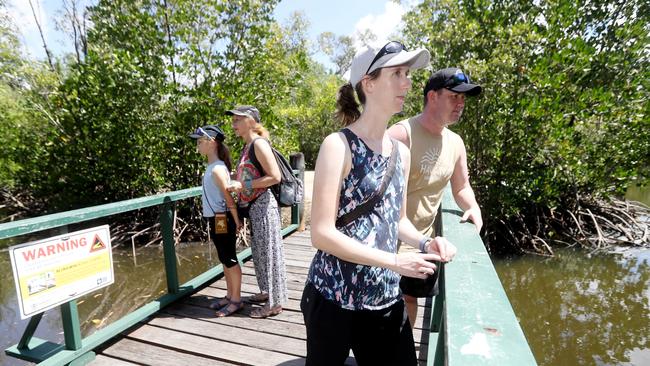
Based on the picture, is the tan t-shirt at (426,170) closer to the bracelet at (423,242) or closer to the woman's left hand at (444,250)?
the bracelet at (423,242)

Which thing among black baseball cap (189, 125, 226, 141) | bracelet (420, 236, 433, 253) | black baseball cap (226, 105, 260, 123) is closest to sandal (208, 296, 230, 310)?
black baseball cap (189, 125, 226, 141)

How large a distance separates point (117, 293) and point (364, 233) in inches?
255

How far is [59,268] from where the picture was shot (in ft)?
6.94

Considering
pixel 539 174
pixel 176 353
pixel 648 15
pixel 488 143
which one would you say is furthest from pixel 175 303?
pixel 648 15

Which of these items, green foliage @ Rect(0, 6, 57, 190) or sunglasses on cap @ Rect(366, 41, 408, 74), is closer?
sunglasses on cap @ Rect(366, 41, 408, 74)

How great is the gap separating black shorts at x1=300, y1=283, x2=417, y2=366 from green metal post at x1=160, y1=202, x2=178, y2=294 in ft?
6.63

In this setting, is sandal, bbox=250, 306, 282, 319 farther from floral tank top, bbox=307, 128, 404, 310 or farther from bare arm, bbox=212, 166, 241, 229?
floral tank top, bbox=307, 128, 404, 310

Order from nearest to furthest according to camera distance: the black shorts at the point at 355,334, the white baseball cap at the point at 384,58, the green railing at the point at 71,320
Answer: the white baseball cap at the point at 384,58, the black shorts at the point at 355,334, the green railing at the point at 71,320

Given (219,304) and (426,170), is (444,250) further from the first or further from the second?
(219,304)

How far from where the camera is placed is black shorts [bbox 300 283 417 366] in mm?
1346

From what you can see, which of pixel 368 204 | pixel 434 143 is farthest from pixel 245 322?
pixel 368 204

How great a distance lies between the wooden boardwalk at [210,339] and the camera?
2529mm

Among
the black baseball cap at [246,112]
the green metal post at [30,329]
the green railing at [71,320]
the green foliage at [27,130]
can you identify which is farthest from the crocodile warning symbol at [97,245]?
the green foliage at [27,130]

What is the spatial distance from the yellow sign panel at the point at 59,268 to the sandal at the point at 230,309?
3.08ft
